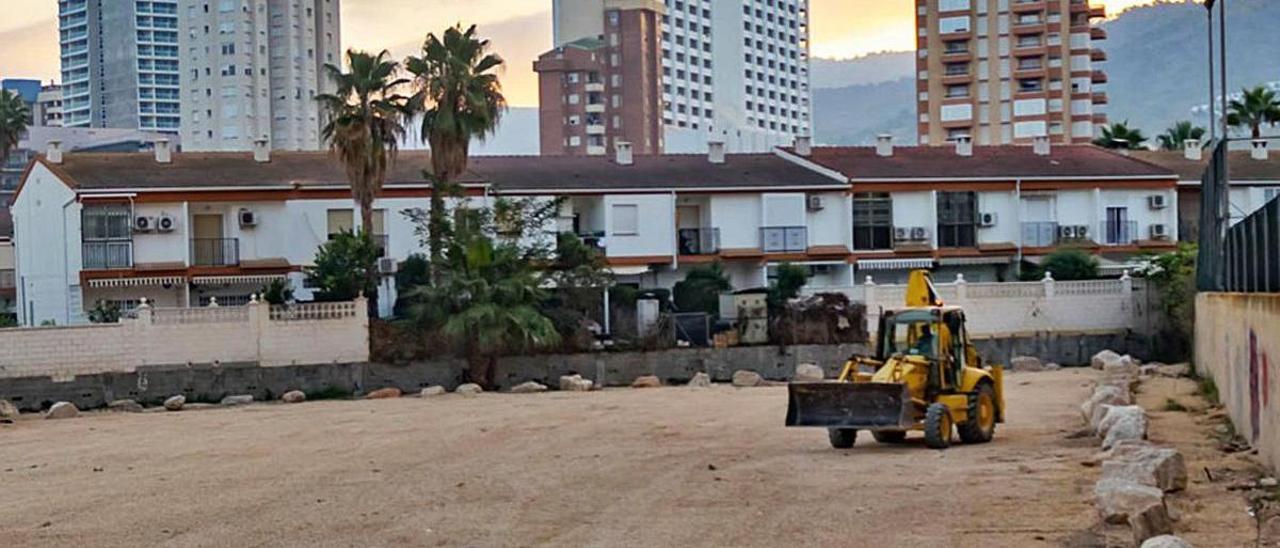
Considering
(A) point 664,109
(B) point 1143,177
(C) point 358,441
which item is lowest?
(C) point 358,441

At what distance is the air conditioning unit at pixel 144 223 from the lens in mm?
53969

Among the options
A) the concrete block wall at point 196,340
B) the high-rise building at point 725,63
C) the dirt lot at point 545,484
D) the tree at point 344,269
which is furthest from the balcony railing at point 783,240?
the high-rise building at point 725,63

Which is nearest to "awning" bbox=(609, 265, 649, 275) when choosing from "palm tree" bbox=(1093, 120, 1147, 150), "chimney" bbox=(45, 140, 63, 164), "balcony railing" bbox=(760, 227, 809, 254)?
"balcony railing" bbox=(760, 227, 809, 254)

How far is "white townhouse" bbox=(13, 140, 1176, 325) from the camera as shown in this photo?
54.7 m

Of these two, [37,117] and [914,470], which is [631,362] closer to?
[914,470]

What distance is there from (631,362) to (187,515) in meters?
29.8

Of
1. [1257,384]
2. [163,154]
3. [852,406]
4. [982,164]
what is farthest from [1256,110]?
[1257,384]

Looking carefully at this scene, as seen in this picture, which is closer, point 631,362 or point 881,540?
point 881,540

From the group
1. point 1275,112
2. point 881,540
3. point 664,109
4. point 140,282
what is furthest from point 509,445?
point 664,109

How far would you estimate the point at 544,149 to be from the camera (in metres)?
146

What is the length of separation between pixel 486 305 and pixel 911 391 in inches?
894

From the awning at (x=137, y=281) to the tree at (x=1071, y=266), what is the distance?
27.4 meters

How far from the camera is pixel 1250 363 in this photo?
70.5 ft

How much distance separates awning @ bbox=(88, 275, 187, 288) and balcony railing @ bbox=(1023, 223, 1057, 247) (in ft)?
94.5
